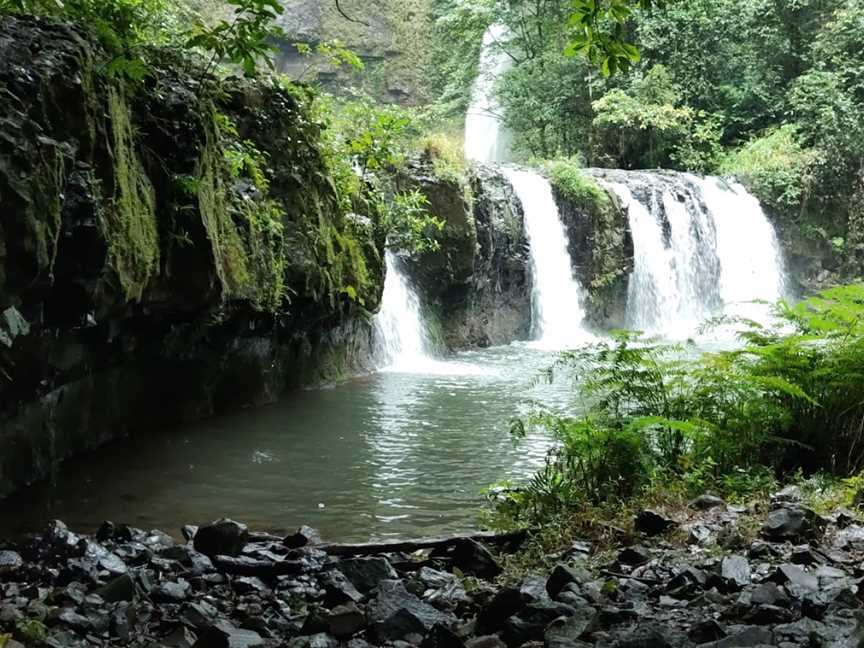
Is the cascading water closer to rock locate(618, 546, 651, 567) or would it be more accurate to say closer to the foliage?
the foliage

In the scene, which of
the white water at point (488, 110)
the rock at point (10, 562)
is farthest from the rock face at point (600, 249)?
the rock at point (10, 562)

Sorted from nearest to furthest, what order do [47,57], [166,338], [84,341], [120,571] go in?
[120,571] < [47,57] < [84,341] < [166,338]

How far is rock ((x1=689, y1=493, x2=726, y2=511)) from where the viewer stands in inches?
201

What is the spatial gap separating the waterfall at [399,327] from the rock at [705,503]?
27.4ft

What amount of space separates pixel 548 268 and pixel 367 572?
46.2 ft

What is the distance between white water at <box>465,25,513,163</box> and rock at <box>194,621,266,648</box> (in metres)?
24.3

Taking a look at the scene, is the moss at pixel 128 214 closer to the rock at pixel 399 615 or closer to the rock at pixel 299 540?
the rock at pixel 299 540

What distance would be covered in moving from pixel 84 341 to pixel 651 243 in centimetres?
1489

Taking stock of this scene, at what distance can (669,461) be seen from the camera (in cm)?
573

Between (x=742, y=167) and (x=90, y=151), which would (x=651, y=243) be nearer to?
(x=742, y=167)

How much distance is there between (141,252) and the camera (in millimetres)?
6691

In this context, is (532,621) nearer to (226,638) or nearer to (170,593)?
(226,638)

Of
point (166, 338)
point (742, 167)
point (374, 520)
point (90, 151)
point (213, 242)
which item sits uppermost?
→ point (742, 167)

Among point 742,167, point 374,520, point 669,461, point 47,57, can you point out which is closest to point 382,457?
point 374,520
